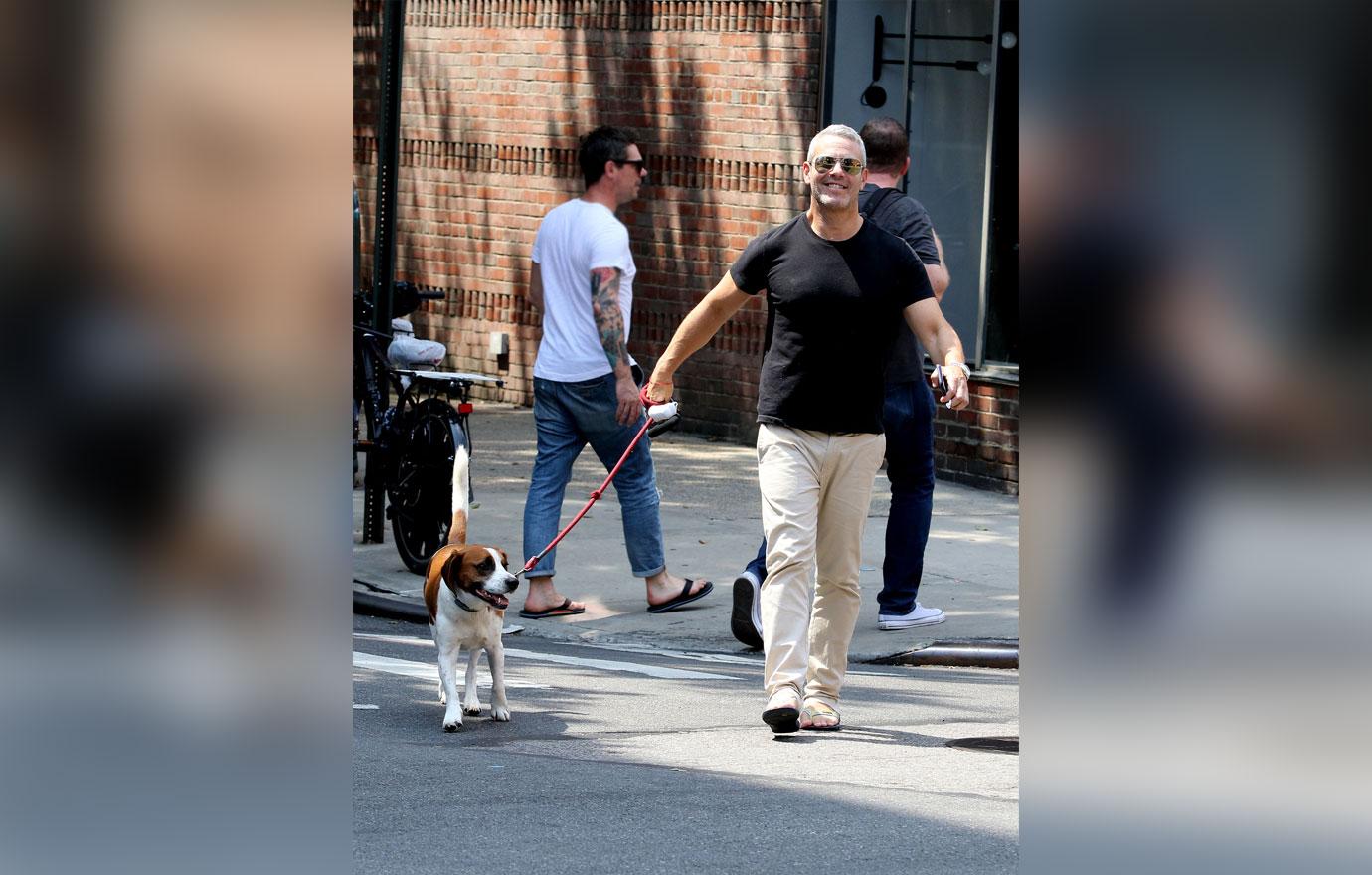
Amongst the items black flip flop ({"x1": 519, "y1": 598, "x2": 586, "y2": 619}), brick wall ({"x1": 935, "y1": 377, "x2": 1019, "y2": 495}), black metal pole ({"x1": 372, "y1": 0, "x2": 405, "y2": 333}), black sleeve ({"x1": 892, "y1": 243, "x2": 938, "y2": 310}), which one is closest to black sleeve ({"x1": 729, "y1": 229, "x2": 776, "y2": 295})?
black sleeve ({"x1": 892, "y1": 243, "x2": 938, "y2": 310})

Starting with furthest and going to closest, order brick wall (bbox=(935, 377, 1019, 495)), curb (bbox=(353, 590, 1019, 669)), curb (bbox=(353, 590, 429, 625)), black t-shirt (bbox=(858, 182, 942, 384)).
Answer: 1. brick wall (bbox=(935, 377, 1019, 495))
2. curb (bbox=(353, 590, 429, 625))
3. curb (bbox=(353, 590, 1019, 669))
4. black t-shirt (bbox=(858, 182, 942, 384))

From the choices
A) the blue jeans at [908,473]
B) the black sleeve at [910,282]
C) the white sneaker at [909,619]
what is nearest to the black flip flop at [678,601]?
the blue jeans at [908,473]

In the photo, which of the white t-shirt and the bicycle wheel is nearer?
the white t-shirt

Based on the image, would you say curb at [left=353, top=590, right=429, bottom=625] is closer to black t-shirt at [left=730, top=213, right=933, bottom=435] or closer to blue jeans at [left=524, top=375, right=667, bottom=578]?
blue jeans at [left=524, top=375, right=667, bottom=578]

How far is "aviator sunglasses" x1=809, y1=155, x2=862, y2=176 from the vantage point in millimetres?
6594

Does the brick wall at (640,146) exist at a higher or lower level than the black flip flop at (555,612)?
higher

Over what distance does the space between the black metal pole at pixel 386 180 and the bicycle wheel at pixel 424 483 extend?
0.71m

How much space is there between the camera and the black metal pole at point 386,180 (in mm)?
11273

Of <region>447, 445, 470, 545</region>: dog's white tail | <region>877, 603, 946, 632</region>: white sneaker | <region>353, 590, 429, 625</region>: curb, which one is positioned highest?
<region>447, 445, 470, 545</region>: dog's white tail

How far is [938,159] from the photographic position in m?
13.5

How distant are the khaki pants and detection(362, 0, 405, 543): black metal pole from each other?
15.7 ft

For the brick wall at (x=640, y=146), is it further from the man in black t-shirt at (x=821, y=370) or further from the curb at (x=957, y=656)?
the man in black t-shirt at (x=821, y=370)
